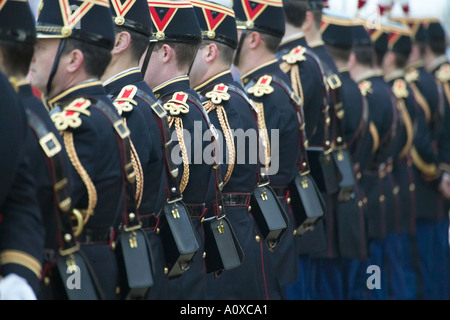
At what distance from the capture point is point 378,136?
30.6 feet

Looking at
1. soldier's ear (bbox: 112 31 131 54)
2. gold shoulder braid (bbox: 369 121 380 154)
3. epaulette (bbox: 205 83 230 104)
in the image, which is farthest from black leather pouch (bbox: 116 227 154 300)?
gold shoulder braid (bbox: 369 121 380 154)

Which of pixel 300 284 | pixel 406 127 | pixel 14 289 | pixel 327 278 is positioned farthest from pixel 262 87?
pixel 406 127

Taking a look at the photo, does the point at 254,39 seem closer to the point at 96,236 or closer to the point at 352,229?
the point at 352,229

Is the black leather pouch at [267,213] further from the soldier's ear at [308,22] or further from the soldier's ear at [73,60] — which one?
the soldier's ear at [73,60]

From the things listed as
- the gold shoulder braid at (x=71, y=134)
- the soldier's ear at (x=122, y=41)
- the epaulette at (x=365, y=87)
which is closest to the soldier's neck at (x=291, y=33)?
the epaulette at (x=365, y=87)

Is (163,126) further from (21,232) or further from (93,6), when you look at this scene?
(21,232)

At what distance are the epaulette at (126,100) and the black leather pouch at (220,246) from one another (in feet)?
3.62

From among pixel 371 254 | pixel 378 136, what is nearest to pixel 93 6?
pixel 378 136

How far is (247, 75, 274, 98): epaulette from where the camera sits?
22.1ft

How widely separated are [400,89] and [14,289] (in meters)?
7.47

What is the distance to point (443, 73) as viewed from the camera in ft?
39.2

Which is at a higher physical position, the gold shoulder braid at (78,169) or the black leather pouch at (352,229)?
the gold shoulder braid at (78,169)

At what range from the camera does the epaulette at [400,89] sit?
33.6 feet

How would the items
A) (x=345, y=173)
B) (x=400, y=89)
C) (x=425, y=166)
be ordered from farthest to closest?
1. (x=425, y=166)
2. (x=400, y=89)
3. (x=345, y=173)
